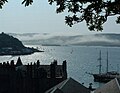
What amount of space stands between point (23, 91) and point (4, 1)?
39.6 m

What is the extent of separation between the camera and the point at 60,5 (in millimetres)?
9906

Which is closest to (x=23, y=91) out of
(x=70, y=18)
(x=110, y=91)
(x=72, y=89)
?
(x=72, y=89)

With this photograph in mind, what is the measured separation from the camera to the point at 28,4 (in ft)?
31.4

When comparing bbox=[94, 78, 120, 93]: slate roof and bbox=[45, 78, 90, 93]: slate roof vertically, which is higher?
bbox=[94, 78, 120, 93]: slate roof

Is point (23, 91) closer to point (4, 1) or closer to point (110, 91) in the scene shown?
point (110, 91)

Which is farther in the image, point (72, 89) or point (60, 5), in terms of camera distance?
point (72, 89)

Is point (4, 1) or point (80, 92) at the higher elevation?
point (4, 1)

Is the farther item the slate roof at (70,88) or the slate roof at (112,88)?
the slate roof at (70,88)

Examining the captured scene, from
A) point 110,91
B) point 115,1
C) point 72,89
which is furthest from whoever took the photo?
point 72,89

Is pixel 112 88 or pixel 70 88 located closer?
pixel 112 88

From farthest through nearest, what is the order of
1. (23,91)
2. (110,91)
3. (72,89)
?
(23,91)
(72,89)
(110,91)

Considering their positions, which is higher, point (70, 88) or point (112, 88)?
point (112, 88)

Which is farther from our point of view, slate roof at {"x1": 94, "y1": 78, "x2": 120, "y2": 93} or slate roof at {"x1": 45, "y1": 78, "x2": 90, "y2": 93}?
slate roof at {"x1": 45, "y1": 78, "x2": 90, "y2": 93}

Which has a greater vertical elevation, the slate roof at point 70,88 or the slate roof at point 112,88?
the slate roof at point 112,88
